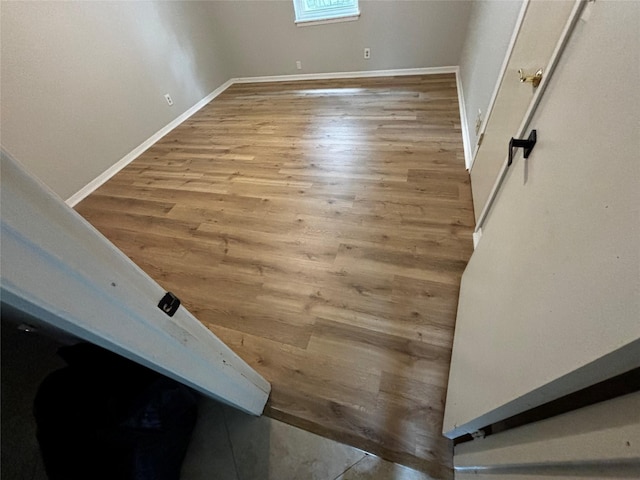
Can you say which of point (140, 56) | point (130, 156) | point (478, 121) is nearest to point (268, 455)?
point (478, 121)

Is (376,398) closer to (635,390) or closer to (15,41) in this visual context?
(635,390)

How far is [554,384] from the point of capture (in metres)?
0.47

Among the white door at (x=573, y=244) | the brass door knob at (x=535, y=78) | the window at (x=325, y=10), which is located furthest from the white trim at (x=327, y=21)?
the white door at (x=573, y=244)

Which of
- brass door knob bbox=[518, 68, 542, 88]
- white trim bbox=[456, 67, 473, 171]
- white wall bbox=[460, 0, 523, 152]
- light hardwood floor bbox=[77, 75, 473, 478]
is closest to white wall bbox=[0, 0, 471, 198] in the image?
light hardwood floor bbox=[77, 75, 473, 478]

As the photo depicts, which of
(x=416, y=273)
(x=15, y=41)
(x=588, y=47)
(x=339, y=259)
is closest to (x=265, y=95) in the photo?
(x=15, y=41)

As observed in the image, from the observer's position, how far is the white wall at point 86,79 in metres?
2.13

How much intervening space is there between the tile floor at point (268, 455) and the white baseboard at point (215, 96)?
2.36 metres

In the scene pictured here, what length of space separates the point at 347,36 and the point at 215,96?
6.69 feet

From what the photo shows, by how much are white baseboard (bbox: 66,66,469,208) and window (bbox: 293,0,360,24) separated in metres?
0.63

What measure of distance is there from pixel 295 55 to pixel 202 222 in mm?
3084

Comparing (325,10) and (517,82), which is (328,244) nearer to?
(517,82)

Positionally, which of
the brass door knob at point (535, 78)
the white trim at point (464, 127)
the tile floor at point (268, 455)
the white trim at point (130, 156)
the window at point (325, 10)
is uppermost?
the brass door knob at point (535, 78)

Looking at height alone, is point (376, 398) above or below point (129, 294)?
below

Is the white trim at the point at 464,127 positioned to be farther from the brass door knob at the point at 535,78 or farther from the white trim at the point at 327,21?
the white trim at the point at 327,21
